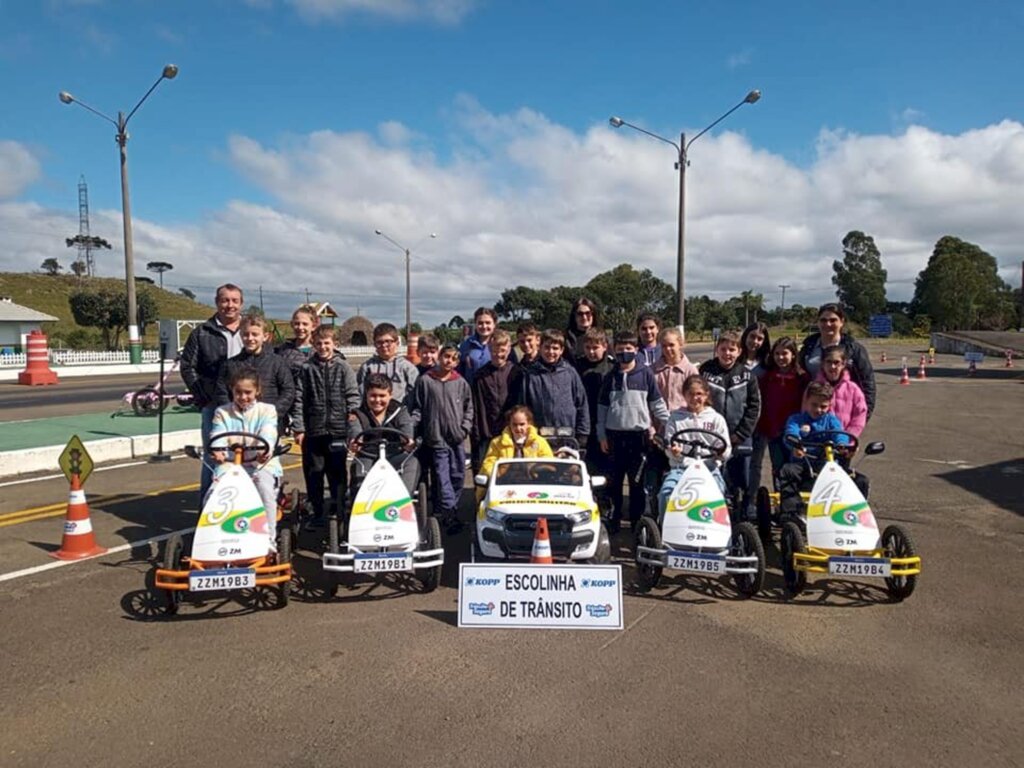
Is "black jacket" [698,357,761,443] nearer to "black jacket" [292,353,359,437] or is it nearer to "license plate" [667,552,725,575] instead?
"license plate" [667,552,725,575]

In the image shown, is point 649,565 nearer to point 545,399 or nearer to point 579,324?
point 545,399

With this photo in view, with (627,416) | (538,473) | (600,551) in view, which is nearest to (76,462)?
(538,473)

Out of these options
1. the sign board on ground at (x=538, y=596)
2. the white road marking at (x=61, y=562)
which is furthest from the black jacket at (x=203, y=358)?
the sign board on ground at (x=538, y=596)

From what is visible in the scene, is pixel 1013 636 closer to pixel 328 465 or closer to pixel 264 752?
pixel 264 752

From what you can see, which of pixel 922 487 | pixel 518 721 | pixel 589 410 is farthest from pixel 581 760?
pixel 922 487

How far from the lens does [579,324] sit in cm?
769

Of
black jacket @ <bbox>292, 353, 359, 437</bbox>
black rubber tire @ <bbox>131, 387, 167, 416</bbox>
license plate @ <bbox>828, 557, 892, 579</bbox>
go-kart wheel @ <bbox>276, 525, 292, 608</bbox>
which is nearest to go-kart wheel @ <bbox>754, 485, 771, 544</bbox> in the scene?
license plate @ <bbox>828, 557, 892, 579</bbox>

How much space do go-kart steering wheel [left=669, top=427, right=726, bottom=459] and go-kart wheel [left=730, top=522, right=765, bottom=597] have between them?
0.75 m

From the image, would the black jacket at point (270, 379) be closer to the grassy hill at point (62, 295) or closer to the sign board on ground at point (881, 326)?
the grassy hill at point (62, 295)

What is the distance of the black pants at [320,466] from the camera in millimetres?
6809

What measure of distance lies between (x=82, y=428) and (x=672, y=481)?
12.0m

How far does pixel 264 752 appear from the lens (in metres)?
3.32

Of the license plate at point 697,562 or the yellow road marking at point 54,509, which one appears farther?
the yellow road marking at point 54,509

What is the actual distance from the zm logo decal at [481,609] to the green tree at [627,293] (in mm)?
74678
